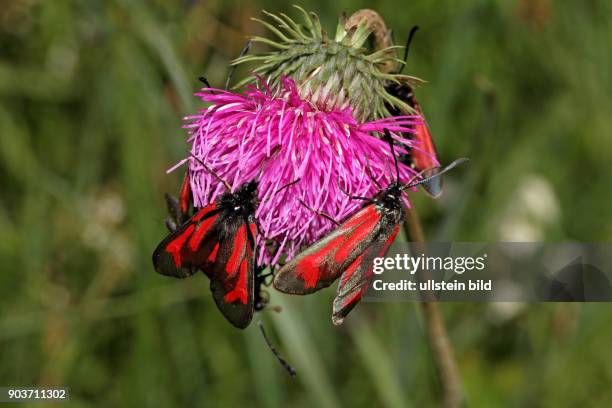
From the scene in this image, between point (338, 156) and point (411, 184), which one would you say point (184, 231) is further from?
point (411, 184)

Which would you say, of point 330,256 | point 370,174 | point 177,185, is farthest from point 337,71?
point 177,185

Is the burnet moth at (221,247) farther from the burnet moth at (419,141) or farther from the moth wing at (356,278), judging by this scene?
the burnet moth at (419,141)

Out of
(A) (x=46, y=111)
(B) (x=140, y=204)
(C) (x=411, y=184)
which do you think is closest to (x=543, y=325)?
(C) (x=411, y=184)

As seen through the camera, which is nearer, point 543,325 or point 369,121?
point 369,121

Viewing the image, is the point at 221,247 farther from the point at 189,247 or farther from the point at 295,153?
the point at 295,153

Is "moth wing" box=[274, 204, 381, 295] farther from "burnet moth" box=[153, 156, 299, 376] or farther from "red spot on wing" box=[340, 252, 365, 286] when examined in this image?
"burnet moth" box=[153, 156, 299, 376]

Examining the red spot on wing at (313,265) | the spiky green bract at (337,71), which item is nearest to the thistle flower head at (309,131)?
the spiky green bract at (337,71)
